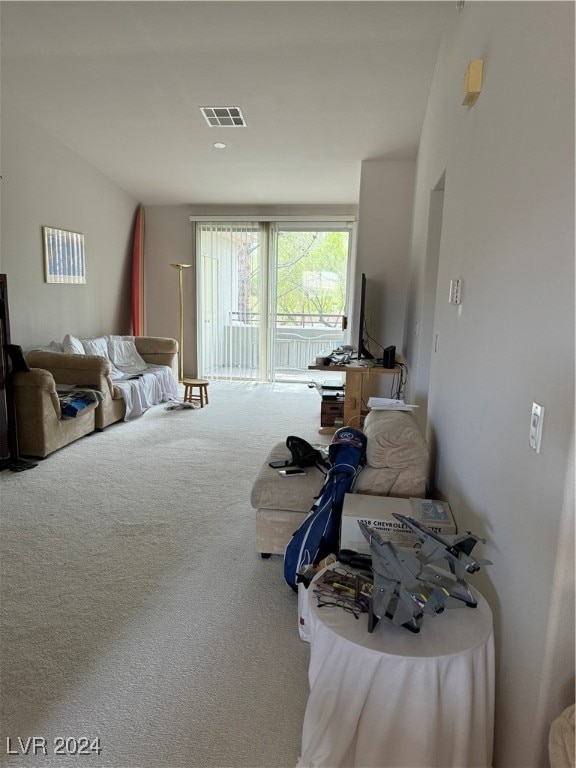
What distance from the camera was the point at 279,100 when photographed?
396cm

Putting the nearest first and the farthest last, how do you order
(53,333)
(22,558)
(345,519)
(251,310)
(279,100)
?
(345,519), (22,558), (279,100), (53,333), (251,310)

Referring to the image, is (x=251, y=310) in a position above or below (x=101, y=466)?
above

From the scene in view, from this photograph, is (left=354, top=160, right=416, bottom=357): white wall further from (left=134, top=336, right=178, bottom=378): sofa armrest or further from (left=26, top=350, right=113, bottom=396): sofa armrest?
(left=26, top=350, right=113, bottom=396): sofa armrest

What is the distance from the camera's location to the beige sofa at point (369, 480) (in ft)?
6.69

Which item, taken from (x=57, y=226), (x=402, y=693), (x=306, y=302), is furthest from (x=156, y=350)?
(x=402, y=693)

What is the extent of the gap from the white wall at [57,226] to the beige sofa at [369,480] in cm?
351

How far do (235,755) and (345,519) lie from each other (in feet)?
2.61

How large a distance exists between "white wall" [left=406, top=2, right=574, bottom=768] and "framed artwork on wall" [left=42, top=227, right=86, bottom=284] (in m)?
4.33

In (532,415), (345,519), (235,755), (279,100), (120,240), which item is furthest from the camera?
(120,240)

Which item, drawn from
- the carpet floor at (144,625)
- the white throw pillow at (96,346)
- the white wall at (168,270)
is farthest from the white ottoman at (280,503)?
the white wall at (168,270)

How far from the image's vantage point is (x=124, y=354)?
5.62 metres

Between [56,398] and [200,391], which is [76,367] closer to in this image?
[56,398]

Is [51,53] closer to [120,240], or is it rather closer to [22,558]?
[120,240]

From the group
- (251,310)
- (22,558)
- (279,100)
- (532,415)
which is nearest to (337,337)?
(251,310)
